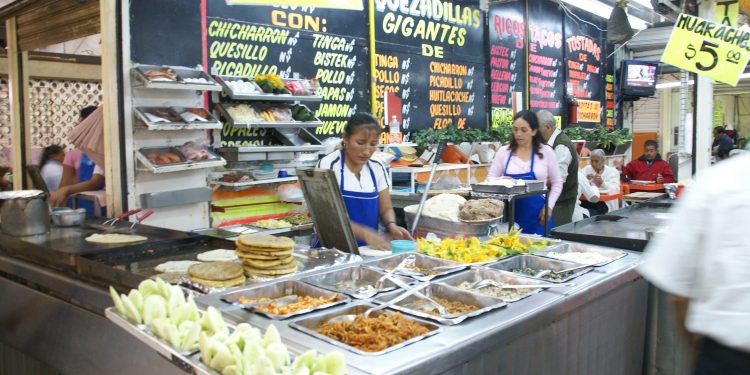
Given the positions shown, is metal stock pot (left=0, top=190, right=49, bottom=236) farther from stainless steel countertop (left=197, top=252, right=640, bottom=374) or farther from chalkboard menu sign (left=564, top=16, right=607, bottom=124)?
chalkboard menu sign (left=564, top=16, right=607, bottom=124)

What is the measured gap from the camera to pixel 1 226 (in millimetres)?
3605

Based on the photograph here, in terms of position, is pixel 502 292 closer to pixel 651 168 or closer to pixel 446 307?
Result: pixel 446 307

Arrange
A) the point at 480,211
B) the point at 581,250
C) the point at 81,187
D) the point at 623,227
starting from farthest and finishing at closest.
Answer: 1. the point at 81,187
2. the point at 623,227
3. the point at 480,211
4. the point at 581,250

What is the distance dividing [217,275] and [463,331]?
1.05 meters

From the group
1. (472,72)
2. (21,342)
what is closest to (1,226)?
(21,342)

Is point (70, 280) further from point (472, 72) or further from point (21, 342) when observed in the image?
point (472, 72)

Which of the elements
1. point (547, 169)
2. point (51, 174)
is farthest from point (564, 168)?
point (51, 174)

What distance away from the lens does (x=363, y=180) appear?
3764 mm

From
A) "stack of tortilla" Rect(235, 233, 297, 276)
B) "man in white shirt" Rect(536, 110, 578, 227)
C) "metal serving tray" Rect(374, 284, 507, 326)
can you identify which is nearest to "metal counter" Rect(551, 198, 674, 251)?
"man in white shirt" Rect(536, 110, 578, 227)

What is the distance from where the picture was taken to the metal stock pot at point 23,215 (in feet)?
11.5

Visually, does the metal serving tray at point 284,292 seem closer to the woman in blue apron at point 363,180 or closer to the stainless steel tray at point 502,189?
the woman in blue apron at point 363,180

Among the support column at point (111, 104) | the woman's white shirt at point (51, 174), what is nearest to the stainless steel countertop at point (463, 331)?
the support column at point (111, 104)

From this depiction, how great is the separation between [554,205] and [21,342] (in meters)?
4.07

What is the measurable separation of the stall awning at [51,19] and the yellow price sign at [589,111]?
9732 millimetres
